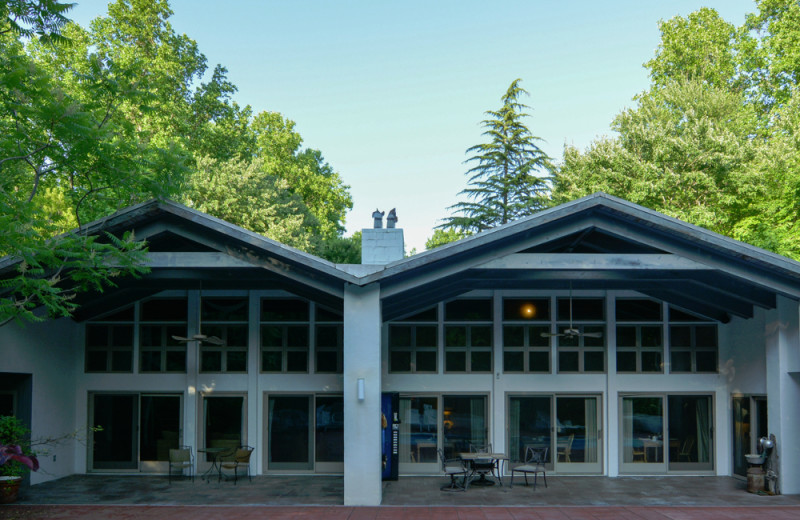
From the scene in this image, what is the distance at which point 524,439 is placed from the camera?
1543cm

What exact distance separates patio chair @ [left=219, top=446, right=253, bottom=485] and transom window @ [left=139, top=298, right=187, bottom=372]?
229 centimetres

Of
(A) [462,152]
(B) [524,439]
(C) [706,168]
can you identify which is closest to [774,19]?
(C) [706,168]

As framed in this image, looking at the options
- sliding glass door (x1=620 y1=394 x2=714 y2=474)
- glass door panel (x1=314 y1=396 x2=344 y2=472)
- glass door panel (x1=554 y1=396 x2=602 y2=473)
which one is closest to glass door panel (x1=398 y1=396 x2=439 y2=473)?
glass door panel (x1=314 y1=396 x2=344 y2=472)

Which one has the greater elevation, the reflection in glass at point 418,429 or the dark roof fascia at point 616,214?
the dark roof fascia at point 616,214

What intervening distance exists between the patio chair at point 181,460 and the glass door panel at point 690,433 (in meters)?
10.5

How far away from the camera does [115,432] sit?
1559 cm

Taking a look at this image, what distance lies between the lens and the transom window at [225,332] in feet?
51.4

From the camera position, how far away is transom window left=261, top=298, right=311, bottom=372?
15695mm

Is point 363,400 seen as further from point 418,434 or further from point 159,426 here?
point 159,426

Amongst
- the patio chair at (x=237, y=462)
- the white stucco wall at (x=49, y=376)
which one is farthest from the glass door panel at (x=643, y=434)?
the white stucco wall at (x=49, y=376)

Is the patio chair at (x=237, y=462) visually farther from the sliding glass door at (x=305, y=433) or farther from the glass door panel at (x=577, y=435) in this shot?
the glass door panel at (x=577, y=435)

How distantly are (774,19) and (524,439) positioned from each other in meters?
27.6

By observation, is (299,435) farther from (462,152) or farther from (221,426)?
(462,152)

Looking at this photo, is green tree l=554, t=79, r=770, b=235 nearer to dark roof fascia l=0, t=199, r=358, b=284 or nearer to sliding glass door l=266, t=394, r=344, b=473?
sliding glass door l=266, t=394, r=344, b=473
